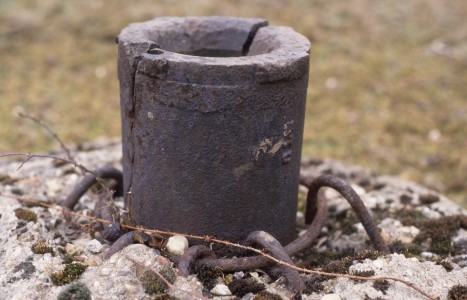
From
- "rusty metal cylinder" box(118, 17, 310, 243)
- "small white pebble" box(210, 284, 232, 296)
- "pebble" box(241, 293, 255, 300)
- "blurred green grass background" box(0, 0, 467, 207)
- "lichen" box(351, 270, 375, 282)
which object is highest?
"rusty metal cylinder" box(118, 17, 310, 243)

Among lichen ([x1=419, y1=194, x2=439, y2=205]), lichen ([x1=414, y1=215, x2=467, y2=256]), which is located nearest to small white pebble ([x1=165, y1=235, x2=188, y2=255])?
lichen ([x1=414, y1=215, x2=467, y2=256])

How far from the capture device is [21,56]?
8.84 meters

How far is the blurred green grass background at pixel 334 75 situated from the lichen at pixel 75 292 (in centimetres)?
421

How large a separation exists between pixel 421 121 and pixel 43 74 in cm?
547

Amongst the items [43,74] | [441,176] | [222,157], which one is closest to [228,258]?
[222,157]

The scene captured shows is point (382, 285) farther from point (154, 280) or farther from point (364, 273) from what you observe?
point (154, 280)

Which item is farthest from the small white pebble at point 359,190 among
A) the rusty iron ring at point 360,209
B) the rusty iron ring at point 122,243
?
the rusty iron ring at point 122,243

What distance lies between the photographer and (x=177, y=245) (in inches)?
131

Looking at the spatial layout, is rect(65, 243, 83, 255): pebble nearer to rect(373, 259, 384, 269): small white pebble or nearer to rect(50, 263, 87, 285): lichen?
rect(50, 263, 87, 285): lichen

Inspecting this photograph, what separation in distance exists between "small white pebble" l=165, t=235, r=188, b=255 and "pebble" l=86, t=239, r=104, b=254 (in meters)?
0.44

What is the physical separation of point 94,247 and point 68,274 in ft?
1.24

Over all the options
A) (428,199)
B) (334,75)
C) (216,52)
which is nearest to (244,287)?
(216,52)

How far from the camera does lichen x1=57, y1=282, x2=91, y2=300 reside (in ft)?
9.62

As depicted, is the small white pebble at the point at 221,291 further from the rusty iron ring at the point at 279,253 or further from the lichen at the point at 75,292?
the lichen at the point at 75,292
